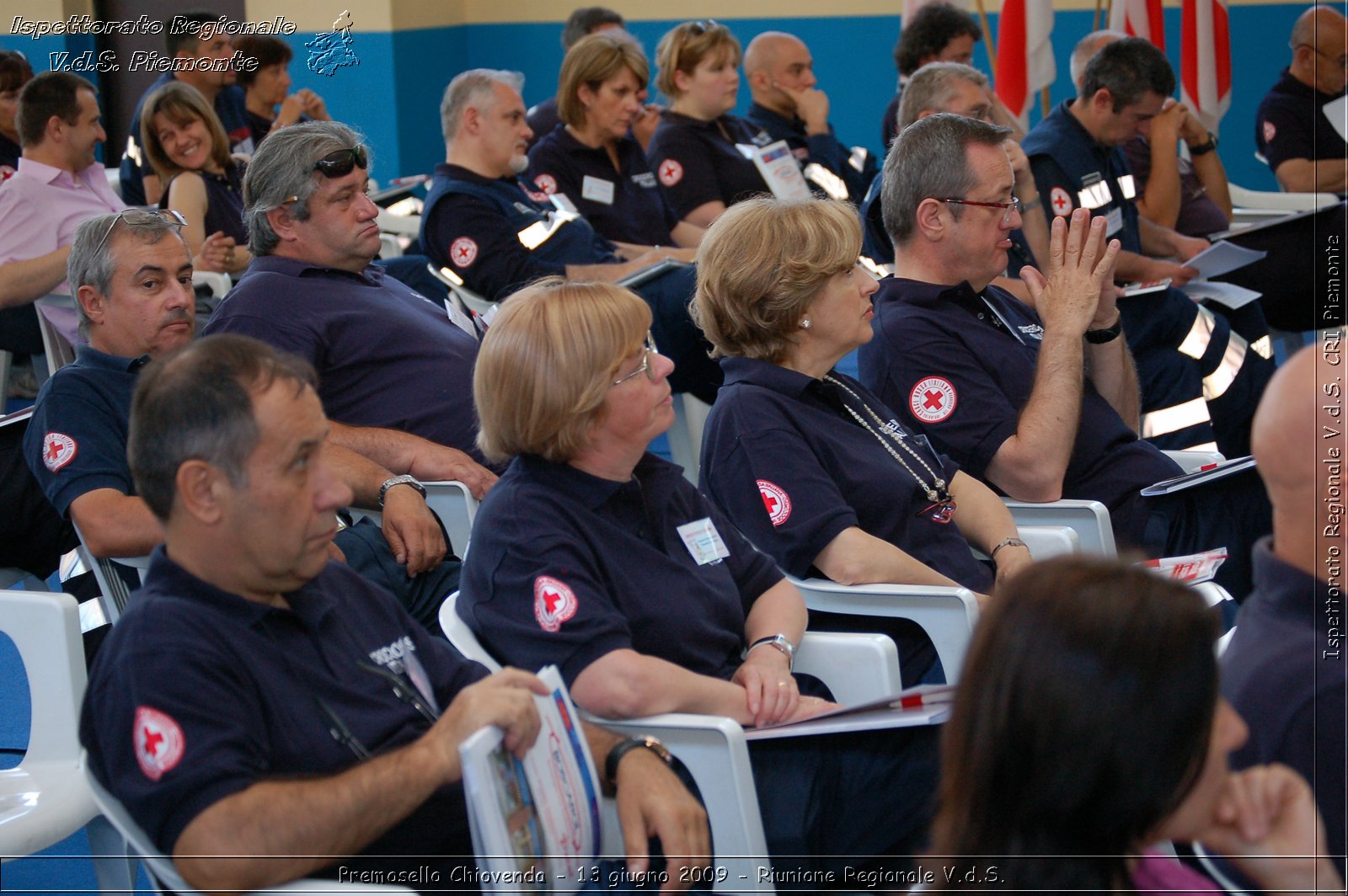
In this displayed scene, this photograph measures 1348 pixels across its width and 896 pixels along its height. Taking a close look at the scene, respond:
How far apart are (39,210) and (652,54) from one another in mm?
6000

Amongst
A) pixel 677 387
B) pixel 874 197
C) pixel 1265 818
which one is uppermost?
pixel 874 197

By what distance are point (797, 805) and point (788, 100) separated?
475 cm

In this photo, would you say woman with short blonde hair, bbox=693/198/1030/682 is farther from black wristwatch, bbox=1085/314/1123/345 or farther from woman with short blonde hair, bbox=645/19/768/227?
woman with short blonde hair, bbox=645/19/768/227

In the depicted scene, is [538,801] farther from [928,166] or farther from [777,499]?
[928,166]

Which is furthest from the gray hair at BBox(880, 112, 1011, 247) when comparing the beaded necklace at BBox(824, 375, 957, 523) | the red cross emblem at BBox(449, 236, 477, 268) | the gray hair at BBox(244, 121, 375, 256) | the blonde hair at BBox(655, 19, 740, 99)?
the blonde hair at BBox(655, 19, 740, 99)

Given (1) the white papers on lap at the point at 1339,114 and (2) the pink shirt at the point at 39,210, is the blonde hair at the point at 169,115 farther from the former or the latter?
(1) the white papers on lap at the point at 1339,114

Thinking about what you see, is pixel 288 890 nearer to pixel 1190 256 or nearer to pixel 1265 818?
pixel 1265 818

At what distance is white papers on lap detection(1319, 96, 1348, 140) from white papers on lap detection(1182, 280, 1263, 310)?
223cm

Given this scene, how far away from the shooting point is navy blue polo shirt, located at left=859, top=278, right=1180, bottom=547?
102 inches

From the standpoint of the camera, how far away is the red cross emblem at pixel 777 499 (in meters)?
2.14

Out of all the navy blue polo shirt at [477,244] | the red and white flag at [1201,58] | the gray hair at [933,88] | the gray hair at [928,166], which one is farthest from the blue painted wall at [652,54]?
the gray hair at [928,166]

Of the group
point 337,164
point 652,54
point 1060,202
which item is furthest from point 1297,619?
point 652,54

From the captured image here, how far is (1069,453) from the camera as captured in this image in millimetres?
2623

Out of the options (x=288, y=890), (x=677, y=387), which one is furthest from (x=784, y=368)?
(x=677, y=387)
